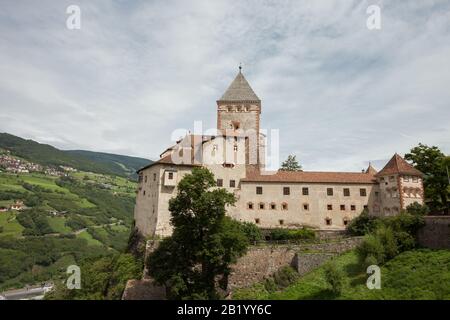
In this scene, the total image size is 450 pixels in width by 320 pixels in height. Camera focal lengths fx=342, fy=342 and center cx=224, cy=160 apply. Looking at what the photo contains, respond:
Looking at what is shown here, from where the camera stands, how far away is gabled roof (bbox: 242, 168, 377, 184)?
43.7 meters

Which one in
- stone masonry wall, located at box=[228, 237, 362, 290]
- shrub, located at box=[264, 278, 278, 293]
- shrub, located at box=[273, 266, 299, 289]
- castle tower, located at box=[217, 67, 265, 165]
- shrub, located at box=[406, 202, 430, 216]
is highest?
castle tower, located at box=[217, 67, 265, 165]

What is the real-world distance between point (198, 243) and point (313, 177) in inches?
791

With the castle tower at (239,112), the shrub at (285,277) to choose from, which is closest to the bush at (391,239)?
the shrub at (285,277)

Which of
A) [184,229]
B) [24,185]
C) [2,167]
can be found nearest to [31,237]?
[24,185]

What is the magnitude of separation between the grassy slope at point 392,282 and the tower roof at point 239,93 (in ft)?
91.4

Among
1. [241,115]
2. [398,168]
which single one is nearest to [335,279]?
[398,168]

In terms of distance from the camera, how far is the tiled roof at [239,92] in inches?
2073

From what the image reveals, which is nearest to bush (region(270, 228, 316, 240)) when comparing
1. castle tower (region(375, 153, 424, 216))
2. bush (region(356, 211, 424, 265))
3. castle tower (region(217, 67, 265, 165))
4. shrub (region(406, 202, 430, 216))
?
bush (region(356, 211, 424, 265))

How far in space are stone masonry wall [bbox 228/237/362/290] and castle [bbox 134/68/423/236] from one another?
6752 mm

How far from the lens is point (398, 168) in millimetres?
41406

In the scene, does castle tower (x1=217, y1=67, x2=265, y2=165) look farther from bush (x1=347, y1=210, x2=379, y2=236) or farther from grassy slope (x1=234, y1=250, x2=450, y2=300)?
grassy slope (x1=234, y1=250, x2=450, y2=300)

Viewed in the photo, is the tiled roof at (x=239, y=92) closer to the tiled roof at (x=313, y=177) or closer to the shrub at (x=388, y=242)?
the tiled roof at (x=313, y=177)
